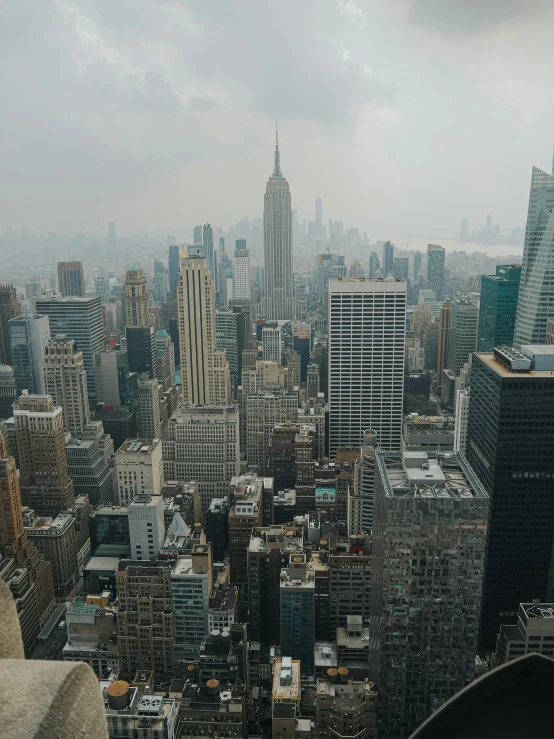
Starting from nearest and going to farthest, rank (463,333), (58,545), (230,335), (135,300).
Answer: (58,545)
(463,333)
(230,335)
(135,300)

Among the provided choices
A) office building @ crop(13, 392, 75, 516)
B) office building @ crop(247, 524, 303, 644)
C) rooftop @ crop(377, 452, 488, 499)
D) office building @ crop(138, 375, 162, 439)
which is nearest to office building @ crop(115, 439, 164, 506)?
office building @ crop(13, 392, 75, 516)

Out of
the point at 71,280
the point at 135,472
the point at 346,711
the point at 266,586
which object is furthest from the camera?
the point at 71,280

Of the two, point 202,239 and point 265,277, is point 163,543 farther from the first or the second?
point 265,277

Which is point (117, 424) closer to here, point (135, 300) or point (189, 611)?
point (135, 300)

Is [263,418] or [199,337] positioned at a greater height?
[199,337]

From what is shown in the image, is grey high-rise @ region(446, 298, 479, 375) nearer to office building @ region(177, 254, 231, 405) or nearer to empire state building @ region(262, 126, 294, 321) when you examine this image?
office building @ region(177, 254, 231, 405)

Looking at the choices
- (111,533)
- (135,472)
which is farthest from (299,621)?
(135,472)

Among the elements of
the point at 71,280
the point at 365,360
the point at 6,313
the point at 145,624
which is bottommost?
the point at 145,624

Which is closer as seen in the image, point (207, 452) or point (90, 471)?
point (90, 471)
